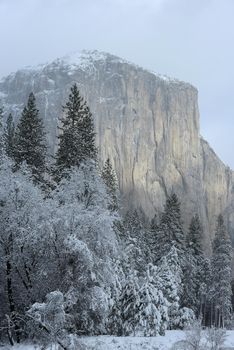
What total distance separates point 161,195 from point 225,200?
3196 centimetres

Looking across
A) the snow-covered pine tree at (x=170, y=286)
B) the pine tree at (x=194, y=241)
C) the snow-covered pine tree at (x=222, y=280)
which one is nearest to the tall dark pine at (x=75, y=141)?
the snow-covered pine tree at (x=170, y=286)

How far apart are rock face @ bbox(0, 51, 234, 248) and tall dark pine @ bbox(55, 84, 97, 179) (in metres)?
115

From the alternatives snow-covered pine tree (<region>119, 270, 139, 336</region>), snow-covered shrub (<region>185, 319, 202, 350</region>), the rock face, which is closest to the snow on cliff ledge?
the rock face

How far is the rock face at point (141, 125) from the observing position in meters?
168

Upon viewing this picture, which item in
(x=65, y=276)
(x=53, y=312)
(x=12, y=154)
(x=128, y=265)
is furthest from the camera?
(x=12, y=154)

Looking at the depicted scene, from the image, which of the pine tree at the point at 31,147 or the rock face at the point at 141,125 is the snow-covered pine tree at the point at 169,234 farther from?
the rock face at the point at 141,125

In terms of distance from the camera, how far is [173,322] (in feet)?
132

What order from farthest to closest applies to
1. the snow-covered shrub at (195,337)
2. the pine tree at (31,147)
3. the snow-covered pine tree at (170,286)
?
the pine tree at (31,147) → the snow-covered pine tree at (170,286) → the snow-covered shrub at (195,337)

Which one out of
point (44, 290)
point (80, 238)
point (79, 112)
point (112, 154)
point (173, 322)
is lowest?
point (173, 322)

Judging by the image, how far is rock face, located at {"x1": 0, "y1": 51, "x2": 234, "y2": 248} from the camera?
552ft

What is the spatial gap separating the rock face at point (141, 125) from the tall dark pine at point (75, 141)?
115 m

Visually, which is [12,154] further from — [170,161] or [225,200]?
[225,200]

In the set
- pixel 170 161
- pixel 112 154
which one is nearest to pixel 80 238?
pixel 112 154

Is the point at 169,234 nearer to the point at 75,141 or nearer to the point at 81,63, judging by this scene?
the point at 75,141
